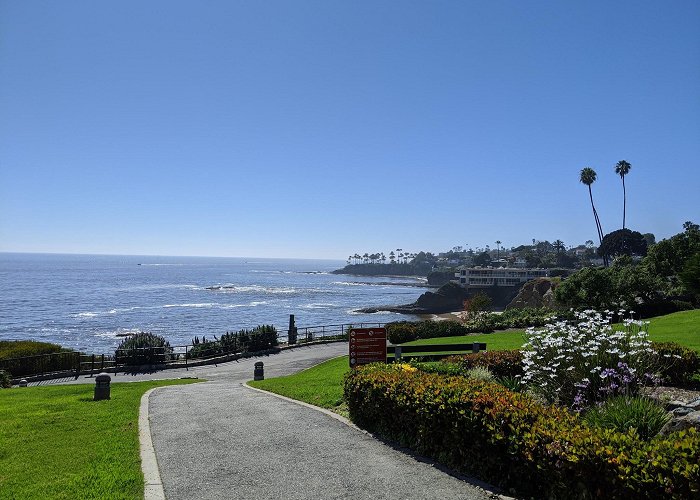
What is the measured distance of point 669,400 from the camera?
9016mm

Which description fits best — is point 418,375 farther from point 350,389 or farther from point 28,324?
point 28,324

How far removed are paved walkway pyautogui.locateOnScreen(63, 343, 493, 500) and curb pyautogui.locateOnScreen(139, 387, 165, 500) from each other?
0.10 metres

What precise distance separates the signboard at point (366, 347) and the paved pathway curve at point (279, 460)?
3.77 m

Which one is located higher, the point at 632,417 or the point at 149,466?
the point at 632,417

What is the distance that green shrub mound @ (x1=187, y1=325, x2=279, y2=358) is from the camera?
32.2 m

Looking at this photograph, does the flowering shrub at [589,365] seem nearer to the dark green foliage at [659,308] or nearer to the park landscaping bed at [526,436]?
the park landscaping bed at [526,436]

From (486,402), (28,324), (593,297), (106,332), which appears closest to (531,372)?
(486,402)

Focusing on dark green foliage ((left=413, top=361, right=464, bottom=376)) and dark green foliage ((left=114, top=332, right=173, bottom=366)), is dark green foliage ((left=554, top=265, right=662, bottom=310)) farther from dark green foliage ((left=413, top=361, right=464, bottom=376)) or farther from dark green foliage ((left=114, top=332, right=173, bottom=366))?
dark green foliage ((left=114, top=332, right=173, bottom=366))

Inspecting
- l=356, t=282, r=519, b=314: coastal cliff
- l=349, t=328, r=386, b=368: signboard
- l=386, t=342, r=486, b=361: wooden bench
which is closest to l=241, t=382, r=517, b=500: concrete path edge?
l=349, t=328, r=386, b=368: signboard

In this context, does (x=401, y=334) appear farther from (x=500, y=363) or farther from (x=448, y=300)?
(x=448, y=300)

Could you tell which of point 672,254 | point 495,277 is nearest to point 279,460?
point 672,254

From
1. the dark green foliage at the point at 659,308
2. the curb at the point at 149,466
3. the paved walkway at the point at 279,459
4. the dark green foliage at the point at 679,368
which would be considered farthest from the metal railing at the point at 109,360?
the dark green foliage at the point at 659,308

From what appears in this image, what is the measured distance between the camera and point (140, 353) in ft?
96.0

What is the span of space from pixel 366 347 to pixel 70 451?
9.00m
